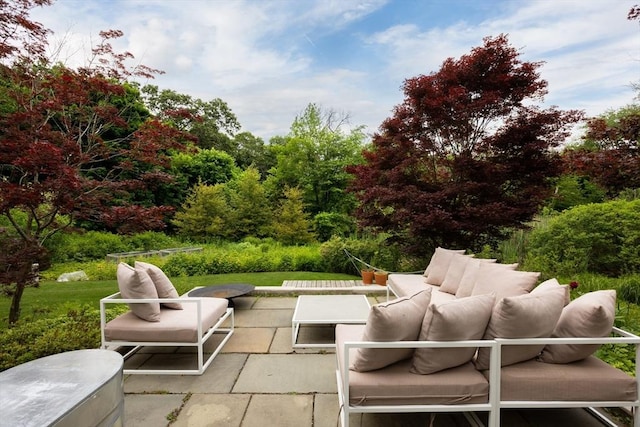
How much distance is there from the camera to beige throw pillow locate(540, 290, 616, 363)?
6.37ft

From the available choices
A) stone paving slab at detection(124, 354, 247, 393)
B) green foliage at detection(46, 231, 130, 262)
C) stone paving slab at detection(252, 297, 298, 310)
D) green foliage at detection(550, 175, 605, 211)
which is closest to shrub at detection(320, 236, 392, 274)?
stone paving slab at detection(252, 297, 298, 310)

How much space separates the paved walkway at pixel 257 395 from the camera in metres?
2.18

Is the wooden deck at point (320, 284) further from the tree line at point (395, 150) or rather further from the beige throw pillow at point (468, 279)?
the beige throw pillow at point (468, 279)

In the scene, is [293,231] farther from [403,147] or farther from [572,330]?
[572,330]

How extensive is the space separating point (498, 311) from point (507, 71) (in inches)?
197

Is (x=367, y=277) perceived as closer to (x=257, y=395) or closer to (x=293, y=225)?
(x=257, y=395)

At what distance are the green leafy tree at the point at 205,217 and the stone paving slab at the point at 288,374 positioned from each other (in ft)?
30.7

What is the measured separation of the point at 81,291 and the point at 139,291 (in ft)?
11.8

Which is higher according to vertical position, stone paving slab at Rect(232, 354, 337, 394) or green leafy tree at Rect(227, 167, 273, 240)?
green leafy tree at Rect(227, 167, 273, 240)

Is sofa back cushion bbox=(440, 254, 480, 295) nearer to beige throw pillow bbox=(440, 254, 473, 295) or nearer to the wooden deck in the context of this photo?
beige throw pillow bbox=(440, 254, 473, 295)

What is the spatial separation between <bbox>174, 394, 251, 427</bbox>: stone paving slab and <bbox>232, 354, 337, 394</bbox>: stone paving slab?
0.46 ft

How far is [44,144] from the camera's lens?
10.8ft

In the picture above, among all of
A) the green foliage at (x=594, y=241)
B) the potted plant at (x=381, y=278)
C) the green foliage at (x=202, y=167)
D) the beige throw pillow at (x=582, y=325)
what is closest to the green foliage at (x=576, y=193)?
the green foliage at (x=594, y=241)

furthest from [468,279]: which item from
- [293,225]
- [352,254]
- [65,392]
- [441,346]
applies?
[293,225]
